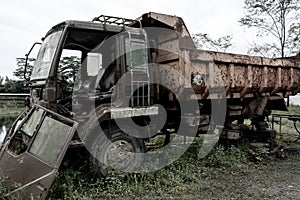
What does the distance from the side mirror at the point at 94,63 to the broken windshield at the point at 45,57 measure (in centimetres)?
83

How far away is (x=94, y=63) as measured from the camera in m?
5.12

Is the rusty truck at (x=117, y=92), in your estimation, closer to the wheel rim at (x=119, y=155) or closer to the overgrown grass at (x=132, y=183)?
the wheel rim at (x=119, y=155)

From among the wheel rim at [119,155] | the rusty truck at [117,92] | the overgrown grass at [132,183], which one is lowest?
the overgrown grass at [132,183]

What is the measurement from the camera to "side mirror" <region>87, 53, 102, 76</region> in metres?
5.02

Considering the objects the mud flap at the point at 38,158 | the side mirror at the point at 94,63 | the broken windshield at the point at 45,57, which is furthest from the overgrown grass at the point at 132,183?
the side mirror at the point at 94,63

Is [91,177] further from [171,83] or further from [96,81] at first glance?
[171,83]

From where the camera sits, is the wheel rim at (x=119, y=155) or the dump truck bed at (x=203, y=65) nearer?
the wheel rim at (x=119, y=155)

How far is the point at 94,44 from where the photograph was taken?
16.6 feet

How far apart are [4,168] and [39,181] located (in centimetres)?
62

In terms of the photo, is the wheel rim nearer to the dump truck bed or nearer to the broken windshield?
the dump truck bed

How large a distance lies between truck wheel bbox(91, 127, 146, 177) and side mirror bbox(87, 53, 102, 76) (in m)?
Result: 1.26

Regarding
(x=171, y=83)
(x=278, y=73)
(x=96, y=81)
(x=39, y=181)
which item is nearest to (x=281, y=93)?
(x=278, y=73)

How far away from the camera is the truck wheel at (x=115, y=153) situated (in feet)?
13.6

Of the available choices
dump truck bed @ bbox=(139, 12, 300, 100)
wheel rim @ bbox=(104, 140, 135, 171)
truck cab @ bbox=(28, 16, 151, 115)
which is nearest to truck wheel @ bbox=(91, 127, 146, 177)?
A: wheel rim @ bbox=(104, 140, 135, 171)
